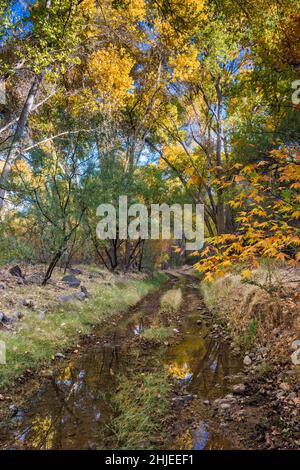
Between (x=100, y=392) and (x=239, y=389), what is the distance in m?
2.43

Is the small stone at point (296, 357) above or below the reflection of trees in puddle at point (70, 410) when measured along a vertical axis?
above

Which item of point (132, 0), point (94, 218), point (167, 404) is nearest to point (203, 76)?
point (132, 0)

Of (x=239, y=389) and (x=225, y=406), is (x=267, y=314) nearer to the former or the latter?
(x=239, y=389)

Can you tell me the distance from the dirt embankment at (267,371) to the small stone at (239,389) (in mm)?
→ 17

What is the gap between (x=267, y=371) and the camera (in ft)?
17.6

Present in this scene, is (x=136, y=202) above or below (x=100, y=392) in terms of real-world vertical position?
above

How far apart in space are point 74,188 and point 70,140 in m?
2.00

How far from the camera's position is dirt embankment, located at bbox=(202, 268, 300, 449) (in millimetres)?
3850

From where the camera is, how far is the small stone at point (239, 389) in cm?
491

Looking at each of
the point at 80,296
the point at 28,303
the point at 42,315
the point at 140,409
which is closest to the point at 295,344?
the point at 140,409

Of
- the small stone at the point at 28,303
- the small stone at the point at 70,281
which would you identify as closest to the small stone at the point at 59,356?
the small stone at the point at 28,303

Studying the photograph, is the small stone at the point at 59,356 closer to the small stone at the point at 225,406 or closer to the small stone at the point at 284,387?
the small stone at the point at 225,406
